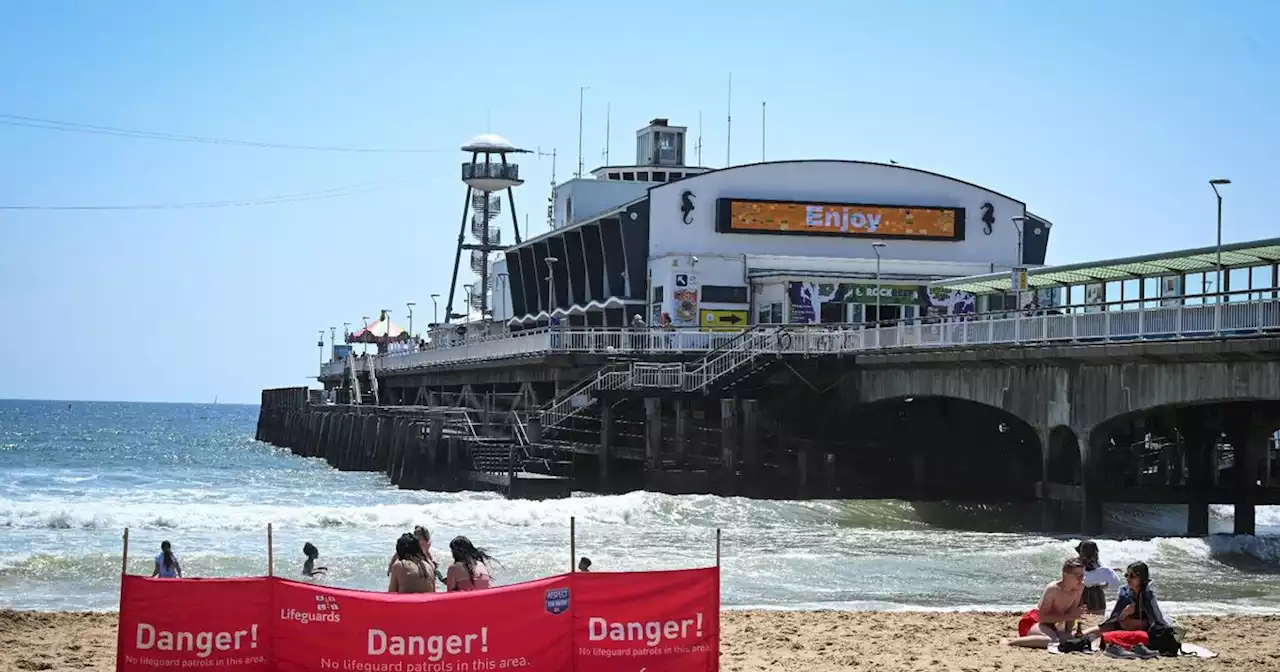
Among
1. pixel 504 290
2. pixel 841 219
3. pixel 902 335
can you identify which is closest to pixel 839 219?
pixel 841 219

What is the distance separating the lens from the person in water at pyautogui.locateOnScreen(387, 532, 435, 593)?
14047 mm

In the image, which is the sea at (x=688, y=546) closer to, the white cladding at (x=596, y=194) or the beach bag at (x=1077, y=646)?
the beach bag at (x=1077, y=646)

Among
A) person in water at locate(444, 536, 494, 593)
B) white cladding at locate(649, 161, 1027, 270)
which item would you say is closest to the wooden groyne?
white cladding at locate(649, 161, 1027, 270)

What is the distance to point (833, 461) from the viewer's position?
43.9 m

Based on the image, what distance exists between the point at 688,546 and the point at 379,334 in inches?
2908

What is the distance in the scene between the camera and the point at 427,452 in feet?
171

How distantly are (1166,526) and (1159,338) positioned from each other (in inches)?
481

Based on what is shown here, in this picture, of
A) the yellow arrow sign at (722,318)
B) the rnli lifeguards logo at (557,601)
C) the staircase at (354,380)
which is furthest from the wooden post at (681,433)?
the staircase at (354,380)

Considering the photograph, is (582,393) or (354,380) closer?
(582,393)


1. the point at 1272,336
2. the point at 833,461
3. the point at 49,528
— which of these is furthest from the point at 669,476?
the point at 1272,336

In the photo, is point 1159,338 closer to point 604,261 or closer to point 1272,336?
point 1272,336

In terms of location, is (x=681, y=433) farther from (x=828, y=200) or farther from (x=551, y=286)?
(x=551, y=286)

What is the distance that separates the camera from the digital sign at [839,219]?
62.7 meters

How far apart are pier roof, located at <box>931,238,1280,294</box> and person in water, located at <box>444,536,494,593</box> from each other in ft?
76.7
